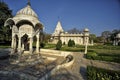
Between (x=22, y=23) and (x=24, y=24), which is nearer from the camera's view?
(x=24, y=24)

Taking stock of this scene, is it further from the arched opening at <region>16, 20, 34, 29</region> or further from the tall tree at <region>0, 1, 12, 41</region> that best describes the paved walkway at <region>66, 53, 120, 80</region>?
the tall tree at <region>0, 1, 12, 41</region>

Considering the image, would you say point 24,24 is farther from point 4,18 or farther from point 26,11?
point 4,18

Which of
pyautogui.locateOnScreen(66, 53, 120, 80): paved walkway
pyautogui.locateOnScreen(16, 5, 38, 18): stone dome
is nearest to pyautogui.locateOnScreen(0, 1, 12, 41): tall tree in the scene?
pyautogui.locateOnScreen(16, 5, 38, 18): stone dome

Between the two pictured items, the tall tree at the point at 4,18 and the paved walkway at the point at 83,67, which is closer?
the paved walkway at the point at 83,67

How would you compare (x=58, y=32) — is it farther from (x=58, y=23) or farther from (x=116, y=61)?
(x=116, y=61)

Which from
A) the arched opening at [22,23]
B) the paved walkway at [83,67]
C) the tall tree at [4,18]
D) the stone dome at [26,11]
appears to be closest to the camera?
the paved walkway at [83,67]

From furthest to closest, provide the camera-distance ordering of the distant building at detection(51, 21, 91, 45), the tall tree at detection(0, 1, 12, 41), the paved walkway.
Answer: the distant building at detection(51, 21, 91, 45)
the tall tree at detection(0, 1, 12, 41)
the paved walkway

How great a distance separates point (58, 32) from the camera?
61.6m

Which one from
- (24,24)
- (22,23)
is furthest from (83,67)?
(22,23)

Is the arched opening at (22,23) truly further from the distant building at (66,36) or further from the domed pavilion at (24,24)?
the distant building at (66,36)

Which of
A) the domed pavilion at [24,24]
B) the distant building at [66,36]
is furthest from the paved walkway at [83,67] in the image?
the distant building at [66,36]

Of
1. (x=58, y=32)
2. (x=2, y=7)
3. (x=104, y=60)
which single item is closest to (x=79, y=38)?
(x=58, y=32)

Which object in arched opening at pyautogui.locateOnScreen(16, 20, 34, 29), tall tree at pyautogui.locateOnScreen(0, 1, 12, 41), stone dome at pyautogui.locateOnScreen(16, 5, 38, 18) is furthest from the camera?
tall tree at pyautogui.locateOnScreen(0, 1, 12, 41)

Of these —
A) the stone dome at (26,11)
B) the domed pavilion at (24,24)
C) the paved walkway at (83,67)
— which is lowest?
the paved walkway at (83,67)
